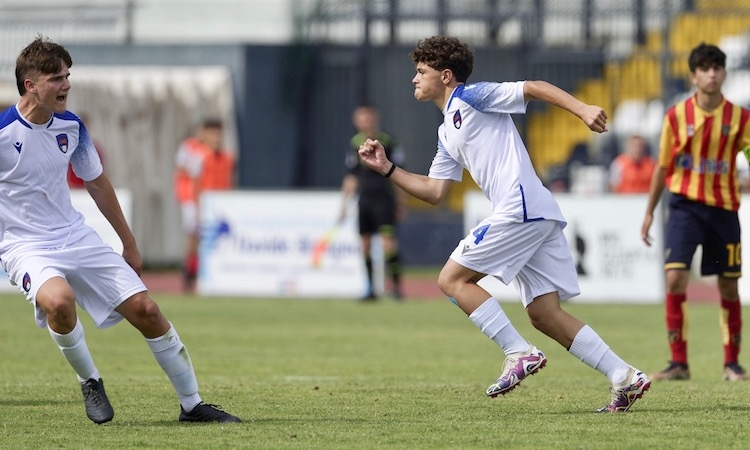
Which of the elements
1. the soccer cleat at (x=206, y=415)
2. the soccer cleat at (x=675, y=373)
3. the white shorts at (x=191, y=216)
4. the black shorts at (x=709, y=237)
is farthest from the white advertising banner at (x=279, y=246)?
the soccer cleat at (x=206, y=415)

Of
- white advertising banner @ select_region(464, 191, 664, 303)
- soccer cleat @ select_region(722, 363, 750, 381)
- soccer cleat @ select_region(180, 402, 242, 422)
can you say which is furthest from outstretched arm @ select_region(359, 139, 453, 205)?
white advertising banner @ select_region(464, 191, 664, 303)

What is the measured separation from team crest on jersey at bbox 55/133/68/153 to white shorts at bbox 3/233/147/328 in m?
0.52

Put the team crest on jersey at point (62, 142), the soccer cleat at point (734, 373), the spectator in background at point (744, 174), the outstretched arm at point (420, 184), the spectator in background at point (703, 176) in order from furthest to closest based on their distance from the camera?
the spectator in background at point (744, 174)
the soccer cleat at point (734, 373)
the spectator in background at point (703, 176)
the outstretched arm at point (420, 184)
the team crest on jersey at point (62, 142)

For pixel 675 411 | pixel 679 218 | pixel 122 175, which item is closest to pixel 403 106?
pixel 122 175

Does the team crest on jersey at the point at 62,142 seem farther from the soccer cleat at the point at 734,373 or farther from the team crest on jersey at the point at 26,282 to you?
the soccer cleat at the point at 734,373

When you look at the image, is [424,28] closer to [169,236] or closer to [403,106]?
[403,106]

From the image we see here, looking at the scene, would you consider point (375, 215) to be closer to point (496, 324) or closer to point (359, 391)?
point (359, 391)

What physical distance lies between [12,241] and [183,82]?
18745 mm

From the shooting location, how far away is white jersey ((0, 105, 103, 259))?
752 cm

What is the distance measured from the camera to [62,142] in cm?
768

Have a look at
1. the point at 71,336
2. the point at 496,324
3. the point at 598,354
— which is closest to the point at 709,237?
the point at 598,354

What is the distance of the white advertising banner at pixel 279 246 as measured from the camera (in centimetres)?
1978

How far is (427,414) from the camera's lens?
26.6ft

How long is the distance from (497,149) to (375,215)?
436 inches
